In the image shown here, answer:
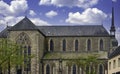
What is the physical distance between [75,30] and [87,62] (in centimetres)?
2432

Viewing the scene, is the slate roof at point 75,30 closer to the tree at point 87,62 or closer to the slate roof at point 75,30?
the slate roof at point 75,30

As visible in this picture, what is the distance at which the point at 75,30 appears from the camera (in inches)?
5285

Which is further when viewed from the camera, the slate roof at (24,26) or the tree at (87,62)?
the slate roof at (24,26)

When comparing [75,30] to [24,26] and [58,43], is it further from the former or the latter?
[24,26]

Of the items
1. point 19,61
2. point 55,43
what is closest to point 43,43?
point 55,43

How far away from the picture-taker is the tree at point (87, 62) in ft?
367

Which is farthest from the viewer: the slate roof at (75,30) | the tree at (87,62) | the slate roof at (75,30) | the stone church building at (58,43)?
the slate roof at (75,30)

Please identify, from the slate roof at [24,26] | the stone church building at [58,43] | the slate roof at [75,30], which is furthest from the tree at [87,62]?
the slate roof at [24,26]

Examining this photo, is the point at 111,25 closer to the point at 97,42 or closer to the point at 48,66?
the point at 97,42

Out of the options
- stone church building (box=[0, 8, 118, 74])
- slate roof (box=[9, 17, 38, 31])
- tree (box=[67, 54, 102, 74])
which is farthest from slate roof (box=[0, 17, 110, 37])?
tree (box=[67, 54, 102, 74])

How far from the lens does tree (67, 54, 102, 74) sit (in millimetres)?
111875

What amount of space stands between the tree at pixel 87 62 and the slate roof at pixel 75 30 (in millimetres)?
13672

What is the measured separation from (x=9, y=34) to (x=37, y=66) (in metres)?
12.9

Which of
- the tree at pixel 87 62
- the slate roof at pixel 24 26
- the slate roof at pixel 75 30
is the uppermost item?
the slate roof at pixel 24 26
